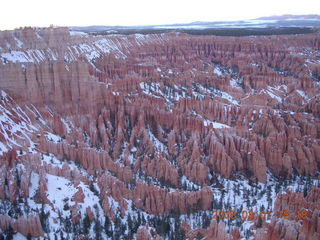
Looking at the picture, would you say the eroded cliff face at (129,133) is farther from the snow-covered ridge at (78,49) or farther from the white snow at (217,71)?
the white snow at (217,71)

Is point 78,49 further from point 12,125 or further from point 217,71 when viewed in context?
point 217,71

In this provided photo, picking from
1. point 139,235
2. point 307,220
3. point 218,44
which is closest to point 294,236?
point 307,220

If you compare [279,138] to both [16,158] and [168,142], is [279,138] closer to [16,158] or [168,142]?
[168,142]

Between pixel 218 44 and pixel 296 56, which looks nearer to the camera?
pixel 296 56

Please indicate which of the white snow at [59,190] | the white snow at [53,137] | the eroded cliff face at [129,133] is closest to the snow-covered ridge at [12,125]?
the eroded cliff face at [129,133]
